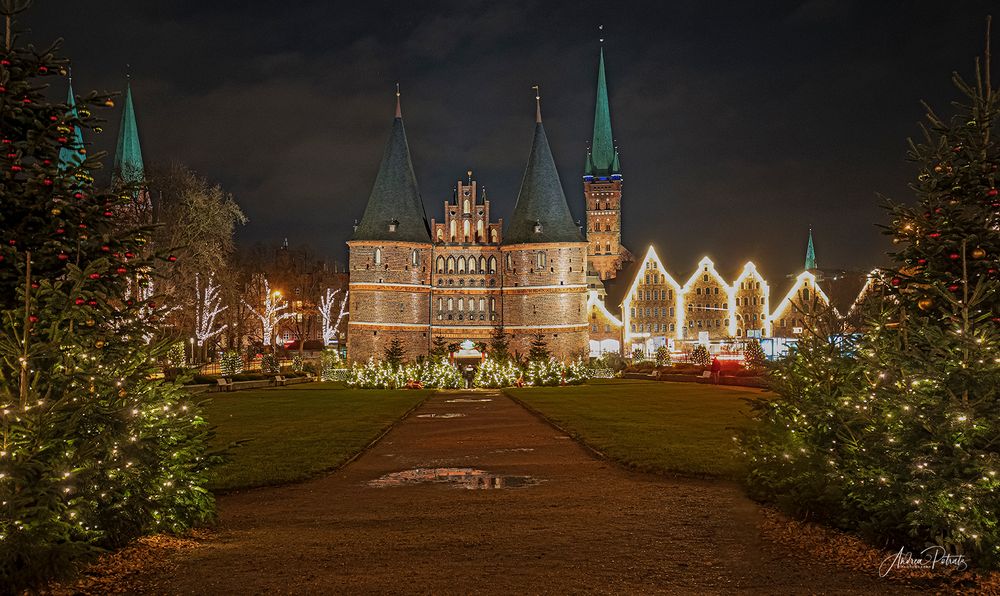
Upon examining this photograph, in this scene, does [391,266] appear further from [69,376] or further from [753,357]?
[69,376]

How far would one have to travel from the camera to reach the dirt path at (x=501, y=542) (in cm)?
731

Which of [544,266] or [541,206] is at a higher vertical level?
[541,206]

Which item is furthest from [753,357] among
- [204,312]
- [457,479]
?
[457,479]

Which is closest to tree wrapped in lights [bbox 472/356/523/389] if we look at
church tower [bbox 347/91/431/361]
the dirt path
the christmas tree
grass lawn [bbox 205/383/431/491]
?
grass lawn [bbox 205/383/431/491]

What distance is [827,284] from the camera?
91250mm

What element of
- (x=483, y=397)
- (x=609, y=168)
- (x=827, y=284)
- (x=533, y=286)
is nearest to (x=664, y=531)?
(x=483, y=397)

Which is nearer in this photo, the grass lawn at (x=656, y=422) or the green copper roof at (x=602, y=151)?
the grass lawn at (x=656, y=422)

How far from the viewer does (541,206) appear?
6869 centimetres

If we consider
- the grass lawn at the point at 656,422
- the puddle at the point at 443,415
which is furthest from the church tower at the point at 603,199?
the puddle at the point at 443,415

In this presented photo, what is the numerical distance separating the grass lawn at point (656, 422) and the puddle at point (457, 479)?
233cm

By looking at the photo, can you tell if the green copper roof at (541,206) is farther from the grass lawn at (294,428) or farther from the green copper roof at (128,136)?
the grass lawn at (294,428)

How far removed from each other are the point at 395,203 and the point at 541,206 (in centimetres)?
1220

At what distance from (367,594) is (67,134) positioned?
593 centimetres

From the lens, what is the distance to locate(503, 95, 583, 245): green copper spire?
2675 inches
